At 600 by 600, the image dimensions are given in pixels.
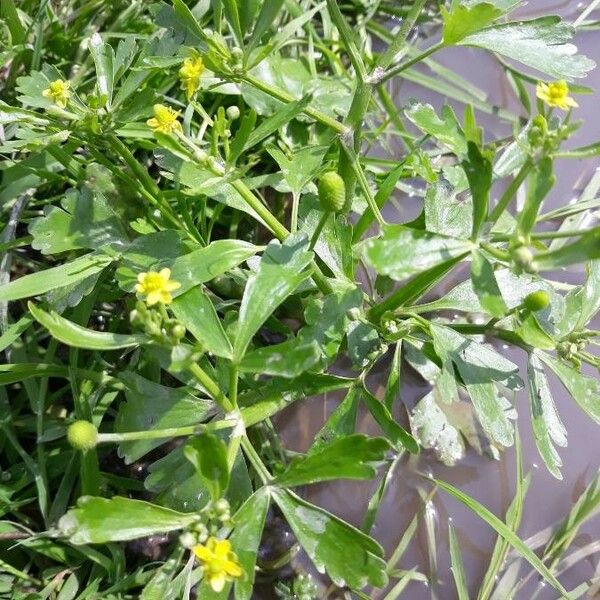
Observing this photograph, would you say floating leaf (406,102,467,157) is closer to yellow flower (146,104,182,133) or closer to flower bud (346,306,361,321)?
flower bud (346,306,361,321)

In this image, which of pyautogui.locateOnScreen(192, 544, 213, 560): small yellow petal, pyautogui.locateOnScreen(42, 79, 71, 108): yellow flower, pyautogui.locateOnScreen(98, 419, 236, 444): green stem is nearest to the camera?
pyautogui.locateOnScreen(192, 544, 213, 560): small yellow petal

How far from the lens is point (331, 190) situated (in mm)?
1095

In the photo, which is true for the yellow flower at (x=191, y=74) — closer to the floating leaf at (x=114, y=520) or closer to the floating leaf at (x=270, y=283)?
the floating leaf at (x=270, y=283)

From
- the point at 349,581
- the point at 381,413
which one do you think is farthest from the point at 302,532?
the point at 381,413

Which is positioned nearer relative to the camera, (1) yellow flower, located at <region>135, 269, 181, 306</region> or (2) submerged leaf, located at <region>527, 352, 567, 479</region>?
(1) yellow flower, located at <region>135, 269, 181, 306</region>

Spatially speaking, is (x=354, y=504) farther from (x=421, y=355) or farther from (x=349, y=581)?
(x=349, y=581)

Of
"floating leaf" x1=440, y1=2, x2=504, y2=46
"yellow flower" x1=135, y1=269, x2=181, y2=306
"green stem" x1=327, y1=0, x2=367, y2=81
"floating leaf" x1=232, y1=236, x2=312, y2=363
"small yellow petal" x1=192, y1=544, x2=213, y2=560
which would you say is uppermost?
"floating leaf" x1=440, y1=2, x2=504, y2=46

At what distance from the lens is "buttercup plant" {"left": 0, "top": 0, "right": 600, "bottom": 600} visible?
1.07 metres

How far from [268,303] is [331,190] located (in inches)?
7.9

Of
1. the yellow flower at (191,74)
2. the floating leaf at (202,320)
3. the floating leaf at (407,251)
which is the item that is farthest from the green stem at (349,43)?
the floating leaf at (202,320)

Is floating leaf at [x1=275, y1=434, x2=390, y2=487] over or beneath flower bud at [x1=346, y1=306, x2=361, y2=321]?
beneath

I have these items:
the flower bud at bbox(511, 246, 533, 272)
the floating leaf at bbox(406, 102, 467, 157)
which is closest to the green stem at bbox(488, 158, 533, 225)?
the flower bud at bbox(511, 246, 533, 272)

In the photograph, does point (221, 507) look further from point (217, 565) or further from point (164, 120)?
point (164, 120)

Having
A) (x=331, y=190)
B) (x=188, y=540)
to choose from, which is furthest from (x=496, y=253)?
(x=188, y=540)
